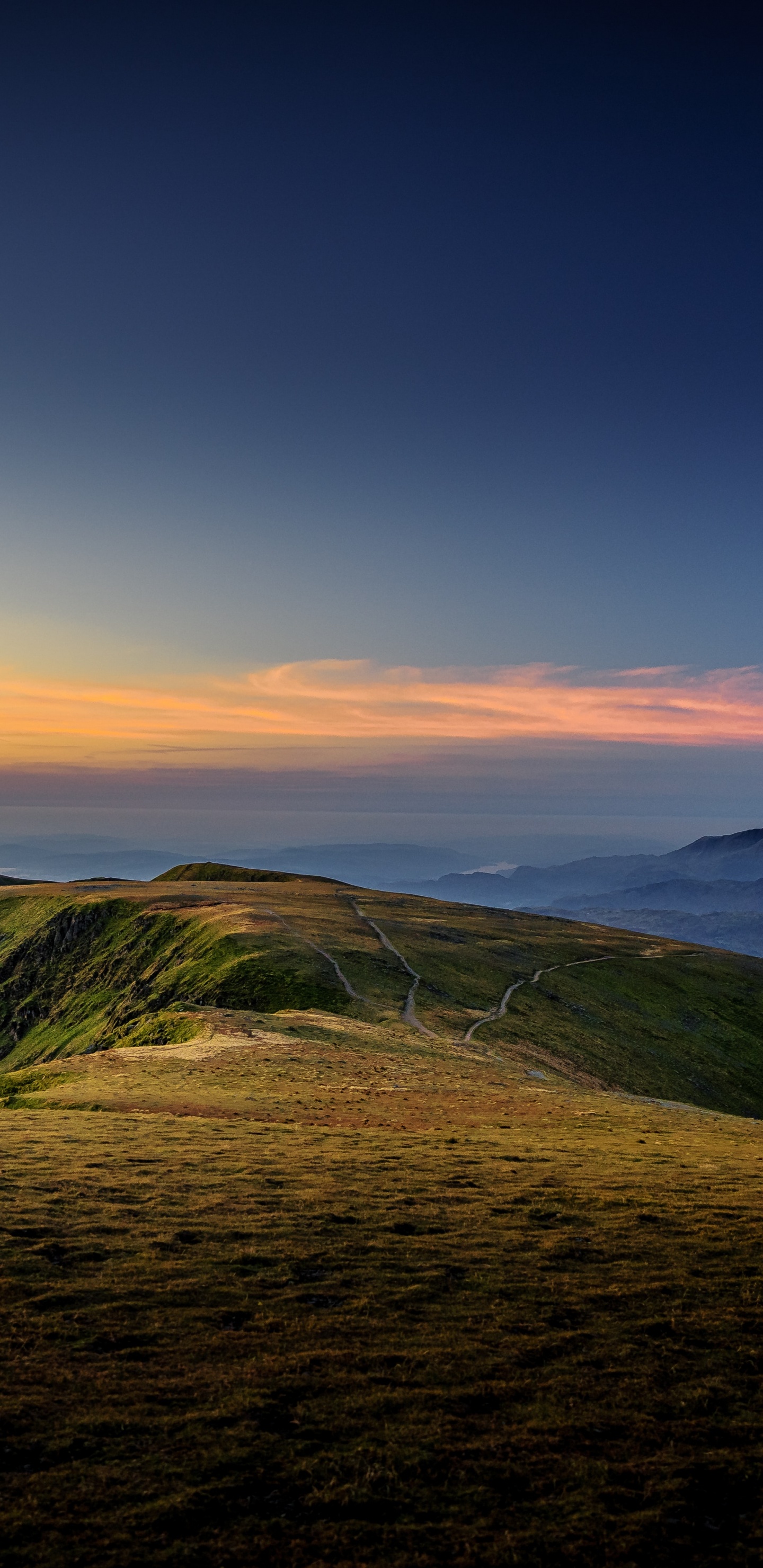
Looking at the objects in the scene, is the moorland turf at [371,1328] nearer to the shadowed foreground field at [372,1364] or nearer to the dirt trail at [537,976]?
the shadowed foreground field at [372,1364]

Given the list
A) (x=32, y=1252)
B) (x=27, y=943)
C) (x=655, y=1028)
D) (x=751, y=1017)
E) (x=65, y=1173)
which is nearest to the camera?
(x=32, y=1252)

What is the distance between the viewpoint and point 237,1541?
11258 millimetres

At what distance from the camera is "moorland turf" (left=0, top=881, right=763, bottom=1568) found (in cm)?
1189

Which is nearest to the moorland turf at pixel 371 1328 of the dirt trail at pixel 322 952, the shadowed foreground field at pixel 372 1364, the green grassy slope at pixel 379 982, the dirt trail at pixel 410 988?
the shadowed foreground field at pixel 372 1364

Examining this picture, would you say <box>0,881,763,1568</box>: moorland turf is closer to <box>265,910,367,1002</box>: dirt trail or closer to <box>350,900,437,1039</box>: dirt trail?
<box>350,900,437,1039</box>: dirt trail

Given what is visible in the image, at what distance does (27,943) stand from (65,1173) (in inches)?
4499

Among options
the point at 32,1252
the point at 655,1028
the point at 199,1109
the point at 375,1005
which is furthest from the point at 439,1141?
the point at 655,1028

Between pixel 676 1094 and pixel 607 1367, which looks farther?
pixel 676 1094

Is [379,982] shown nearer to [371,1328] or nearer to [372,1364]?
[371,1328]

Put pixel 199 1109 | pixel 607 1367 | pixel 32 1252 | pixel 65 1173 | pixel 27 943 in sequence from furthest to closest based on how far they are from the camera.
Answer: pixel 27 943
pixel 199 1109
pixel 65 1173
pixel 32 1252
pixel 607 1367

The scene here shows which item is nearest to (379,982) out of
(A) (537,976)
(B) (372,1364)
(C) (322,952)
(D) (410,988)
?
(D) (410,988)

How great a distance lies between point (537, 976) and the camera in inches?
4220

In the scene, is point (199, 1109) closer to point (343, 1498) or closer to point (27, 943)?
point (343, 1498)

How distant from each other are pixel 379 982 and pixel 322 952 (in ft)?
35.9
